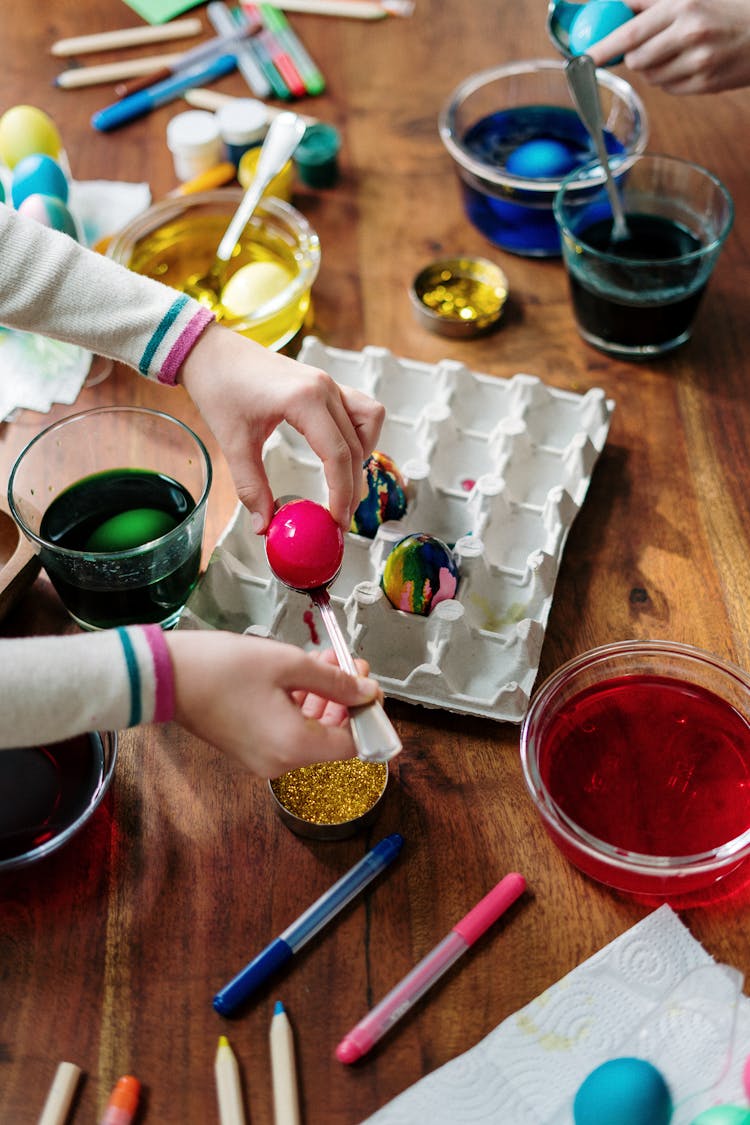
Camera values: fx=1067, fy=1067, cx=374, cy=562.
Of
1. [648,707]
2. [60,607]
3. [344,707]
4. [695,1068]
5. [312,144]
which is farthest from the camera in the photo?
[312,144]

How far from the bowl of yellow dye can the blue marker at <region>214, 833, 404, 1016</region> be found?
0.71 meters

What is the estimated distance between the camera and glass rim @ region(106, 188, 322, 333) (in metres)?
1.37

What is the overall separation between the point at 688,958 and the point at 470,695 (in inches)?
12.2

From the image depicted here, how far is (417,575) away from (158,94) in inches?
43.4

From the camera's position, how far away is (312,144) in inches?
63.7

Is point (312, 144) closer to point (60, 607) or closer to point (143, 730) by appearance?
point (60, 607)

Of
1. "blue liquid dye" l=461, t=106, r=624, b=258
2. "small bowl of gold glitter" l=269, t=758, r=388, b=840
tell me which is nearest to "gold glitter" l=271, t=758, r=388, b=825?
"small bowl of gold glitter" l=269, t=758, r=388, b=840

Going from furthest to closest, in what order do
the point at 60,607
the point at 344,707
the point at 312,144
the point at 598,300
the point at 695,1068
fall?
the point at 312,144
the point at 598,300
the point at 60,607
the point at 344,707
the point at 695,1068

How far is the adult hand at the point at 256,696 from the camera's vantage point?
84 cm

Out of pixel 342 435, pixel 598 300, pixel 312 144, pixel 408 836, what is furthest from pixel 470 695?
pixel 312 144

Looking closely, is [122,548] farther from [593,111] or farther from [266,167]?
[593,111]

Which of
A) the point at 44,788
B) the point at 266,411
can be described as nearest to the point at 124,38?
the point at 266,411

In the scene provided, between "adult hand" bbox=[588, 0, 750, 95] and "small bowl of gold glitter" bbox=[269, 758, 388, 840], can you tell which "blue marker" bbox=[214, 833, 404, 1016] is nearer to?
"small bowl of gold glitter" bbox=[269, 758, 388, 840]

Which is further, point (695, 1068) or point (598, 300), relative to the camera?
point (598, 300)
